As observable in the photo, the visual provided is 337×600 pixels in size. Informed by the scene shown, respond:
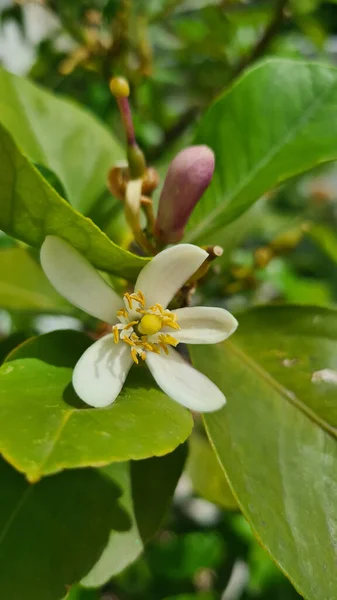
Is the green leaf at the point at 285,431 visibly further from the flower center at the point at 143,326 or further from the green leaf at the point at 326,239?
the green leaf at the point at 326,239

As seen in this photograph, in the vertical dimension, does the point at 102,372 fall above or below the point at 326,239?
above

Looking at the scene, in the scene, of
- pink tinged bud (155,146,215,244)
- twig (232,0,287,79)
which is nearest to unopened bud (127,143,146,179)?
pink tinged bud (155,146,215,244)

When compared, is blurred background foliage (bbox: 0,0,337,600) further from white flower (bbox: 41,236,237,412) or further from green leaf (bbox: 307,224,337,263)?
white flower (bbox: 41,236,237,412)

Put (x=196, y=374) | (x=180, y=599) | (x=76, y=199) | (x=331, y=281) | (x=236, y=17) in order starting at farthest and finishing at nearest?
(x=331, y=281) → (x=236, y=17) → (x=180, y=599) → (x=76, y=199) → (x=196, y=374)

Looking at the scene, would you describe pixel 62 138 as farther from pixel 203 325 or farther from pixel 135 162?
pixel 203 325

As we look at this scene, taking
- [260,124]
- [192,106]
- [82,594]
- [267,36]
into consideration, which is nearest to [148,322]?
[260,124]

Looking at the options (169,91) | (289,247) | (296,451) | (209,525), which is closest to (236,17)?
(169,91)

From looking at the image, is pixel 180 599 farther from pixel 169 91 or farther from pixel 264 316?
pixel 169 91

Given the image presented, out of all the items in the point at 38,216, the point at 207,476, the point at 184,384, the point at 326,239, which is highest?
the point at 38,216
